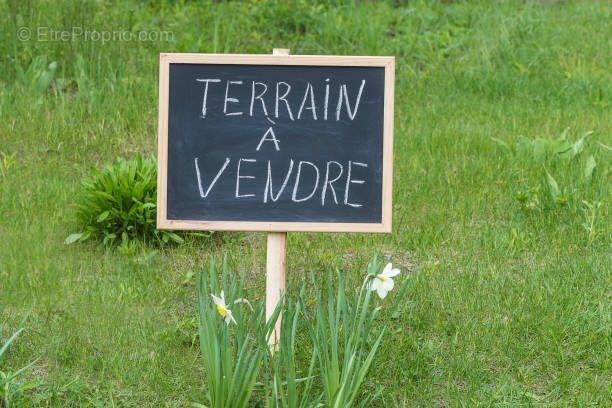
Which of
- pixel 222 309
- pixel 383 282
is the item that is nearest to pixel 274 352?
pixel 222 309

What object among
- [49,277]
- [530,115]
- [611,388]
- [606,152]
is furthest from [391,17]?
[611,388]

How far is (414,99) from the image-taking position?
21.6ft

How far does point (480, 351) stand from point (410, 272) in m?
0.68

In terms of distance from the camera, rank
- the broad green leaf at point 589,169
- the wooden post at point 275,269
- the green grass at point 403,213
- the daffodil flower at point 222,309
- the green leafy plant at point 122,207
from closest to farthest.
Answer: the daffodil flower at point 222,309
the wooden post at point 275,269
the green grass at point 403,213
the green leafy plant at point 122,207
the broad green leaf at point 589,169

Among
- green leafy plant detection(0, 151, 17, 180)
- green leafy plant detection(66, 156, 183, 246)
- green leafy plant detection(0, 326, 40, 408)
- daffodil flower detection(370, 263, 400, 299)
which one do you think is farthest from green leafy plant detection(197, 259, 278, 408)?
green leafy plant detection(0, 151, 17, 180)

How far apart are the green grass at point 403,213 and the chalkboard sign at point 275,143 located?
28 cm

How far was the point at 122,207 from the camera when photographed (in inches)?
187

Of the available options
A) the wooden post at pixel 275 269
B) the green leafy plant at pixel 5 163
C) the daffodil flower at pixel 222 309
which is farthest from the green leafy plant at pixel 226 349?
the green leafy plant at pixel 5 163

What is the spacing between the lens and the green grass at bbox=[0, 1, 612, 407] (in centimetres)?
383

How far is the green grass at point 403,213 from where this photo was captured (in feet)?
12.6

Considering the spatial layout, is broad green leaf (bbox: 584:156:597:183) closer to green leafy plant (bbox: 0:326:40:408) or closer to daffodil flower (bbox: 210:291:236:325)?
daffodil flower (bbox: 210:291:236:325)

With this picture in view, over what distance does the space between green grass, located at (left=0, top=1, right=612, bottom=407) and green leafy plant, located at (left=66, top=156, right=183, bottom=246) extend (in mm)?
83

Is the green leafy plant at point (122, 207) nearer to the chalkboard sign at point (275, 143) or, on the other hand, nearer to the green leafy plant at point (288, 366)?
the chalkboard sign at point (275, 143)

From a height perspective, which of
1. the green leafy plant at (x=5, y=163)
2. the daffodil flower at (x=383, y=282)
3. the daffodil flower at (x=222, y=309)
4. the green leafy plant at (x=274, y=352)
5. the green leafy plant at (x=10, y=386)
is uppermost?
the green leafy plant at (x=5, y=163)
